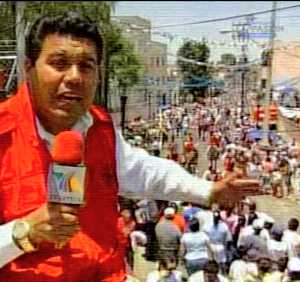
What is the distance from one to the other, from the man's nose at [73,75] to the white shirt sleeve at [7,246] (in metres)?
0.10

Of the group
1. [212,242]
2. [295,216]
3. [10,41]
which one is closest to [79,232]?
[10,41]

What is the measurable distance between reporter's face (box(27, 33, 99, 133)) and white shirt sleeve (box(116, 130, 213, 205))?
6 centimetres

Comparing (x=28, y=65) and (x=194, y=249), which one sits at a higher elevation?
(x=28, y=65)

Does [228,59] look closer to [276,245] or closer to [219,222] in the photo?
[219,222]

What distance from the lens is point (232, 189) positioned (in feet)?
1.67

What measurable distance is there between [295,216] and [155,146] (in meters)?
Answer: 0.42

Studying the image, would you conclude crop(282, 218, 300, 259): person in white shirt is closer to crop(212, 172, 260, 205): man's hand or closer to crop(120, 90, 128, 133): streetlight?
crop(120, 90, 128, 133): streetlight

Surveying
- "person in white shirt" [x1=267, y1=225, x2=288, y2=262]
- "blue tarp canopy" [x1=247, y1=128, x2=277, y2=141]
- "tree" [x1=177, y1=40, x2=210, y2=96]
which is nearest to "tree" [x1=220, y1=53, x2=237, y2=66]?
"tree" [x1=177, y1=40, x2=210, y2=96]

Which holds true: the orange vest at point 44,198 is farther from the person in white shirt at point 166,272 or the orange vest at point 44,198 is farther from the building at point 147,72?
the person in white shirt at point 166,272

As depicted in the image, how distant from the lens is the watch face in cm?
44

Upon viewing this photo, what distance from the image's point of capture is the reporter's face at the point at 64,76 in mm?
460

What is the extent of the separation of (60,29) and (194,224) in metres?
1.06

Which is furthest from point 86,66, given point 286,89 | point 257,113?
point 257,113

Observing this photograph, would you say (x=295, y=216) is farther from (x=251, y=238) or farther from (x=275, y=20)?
(x=275, y=20)
